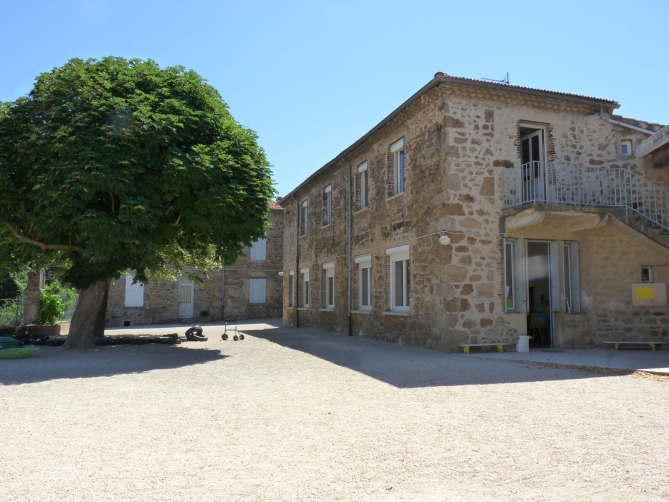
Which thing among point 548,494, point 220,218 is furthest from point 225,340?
point 548,494

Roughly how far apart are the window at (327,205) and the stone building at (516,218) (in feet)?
14.0

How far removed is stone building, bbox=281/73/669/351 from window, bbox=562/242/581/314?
2cm

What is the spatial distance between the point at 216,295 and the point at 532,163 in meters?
19.9

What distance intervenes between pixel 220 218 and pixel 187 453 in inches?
284

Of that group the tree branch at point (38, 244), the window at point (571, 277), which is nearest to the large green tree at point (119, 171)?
the tree branch at point (38, 244)

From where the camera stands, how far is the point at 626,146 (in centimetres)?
1239

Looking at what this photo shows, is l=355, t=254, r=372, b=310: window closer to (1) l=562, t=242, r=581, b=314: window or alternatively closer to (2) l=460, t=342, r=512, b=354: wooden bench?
(2) l=460, t=342, r=512, b=354: wooden bench

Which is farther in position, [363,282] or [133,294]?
[133,294]

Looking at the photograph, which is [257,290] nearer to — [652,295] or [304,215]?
[304,215]

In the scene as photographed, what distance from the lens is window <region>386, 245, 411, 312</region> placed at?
12695mm

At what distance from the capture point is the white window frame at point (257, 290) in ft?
93.8

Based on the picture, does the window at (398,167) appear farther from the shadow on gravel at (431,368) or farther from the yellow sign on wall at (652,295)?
the yellow sign on wall at (652,295)

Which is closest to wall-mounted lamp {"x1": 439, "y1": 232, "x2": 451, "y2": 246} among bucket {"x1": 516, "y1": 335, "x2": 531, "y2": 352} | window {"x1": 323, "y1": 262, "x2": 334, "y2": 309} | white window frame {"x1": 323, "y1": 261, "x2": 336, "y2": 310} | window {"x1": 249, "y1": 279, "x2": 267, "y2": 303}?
bucket {"x1": 516, "y1": 335, "x2": 531, "y2": 352}

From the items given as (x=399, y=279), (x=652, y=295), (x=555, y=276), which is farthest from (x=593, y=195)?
(x=399, y=279)
